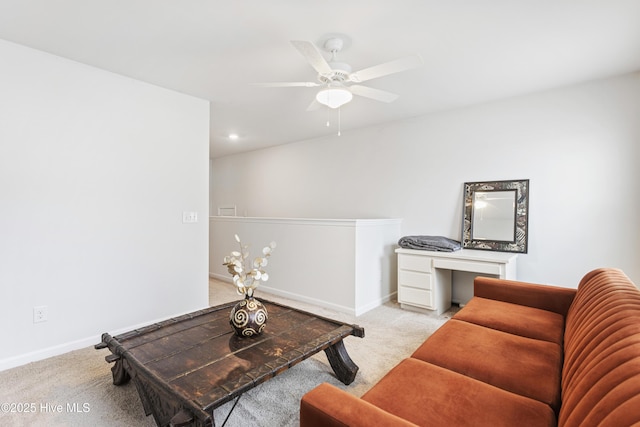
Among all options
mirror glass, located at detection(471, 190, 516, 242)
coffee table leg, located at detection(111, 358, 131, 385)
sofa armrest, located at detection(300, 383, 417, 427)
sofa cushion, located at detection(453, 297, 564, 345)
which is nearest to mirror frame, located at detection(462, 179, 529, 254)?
mirror glass, located at detection(471, 190, 516, 242)

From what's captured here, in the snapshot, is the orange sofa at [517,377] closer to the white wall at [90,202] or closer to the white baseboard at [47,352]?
the white baseboard at [47,352]

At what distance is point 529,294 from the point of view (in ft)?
7.39

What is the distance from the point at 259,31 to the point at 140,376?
7.04 ft

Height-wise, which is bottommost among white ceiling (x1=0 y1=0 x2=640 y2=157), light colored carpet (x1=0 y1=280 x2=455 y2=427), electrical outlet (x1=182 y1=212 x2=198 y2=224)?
light colored carpet (x1=0 y1=280 x2=455 y2=427)

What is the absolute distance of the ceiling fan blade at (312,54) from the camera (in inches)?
65.6

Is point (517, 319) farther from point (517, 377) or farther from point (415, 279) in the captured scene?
point (415, 279)

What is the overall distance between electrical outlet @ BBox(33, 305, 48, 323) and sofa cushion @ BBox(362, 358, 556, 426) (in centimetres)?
258

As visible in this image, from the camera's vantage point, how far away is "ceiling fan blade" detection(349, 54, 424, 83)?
1.80 meters

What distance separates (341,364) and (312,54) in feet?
6.34

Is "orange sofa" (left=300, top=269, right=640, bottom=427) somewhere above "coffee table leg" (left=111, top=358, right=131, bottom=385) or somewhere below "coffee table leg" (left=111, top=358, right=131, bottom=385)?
above

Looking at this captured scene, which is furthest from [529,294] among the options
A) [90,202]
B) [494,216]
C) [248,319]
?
[90,202]

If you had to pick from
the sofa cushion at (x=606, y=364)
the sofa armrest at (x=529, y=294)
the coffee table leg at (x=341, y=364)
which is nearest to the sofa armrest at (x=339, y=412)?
the sofa cushion at (x=606, y=364)

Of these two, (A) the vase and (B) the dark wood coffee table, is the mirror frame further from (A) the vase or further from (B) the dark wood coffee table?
(A) the vase

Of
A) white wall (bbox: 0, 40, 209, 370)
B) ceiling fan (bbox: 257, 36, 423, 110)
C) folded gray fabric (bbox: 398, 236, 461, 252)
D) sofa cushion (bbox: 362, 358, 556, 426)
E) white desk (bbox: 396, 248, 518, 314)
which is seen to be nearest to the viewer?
sofa cushion (bbox: 362, 358, 556, 426)
